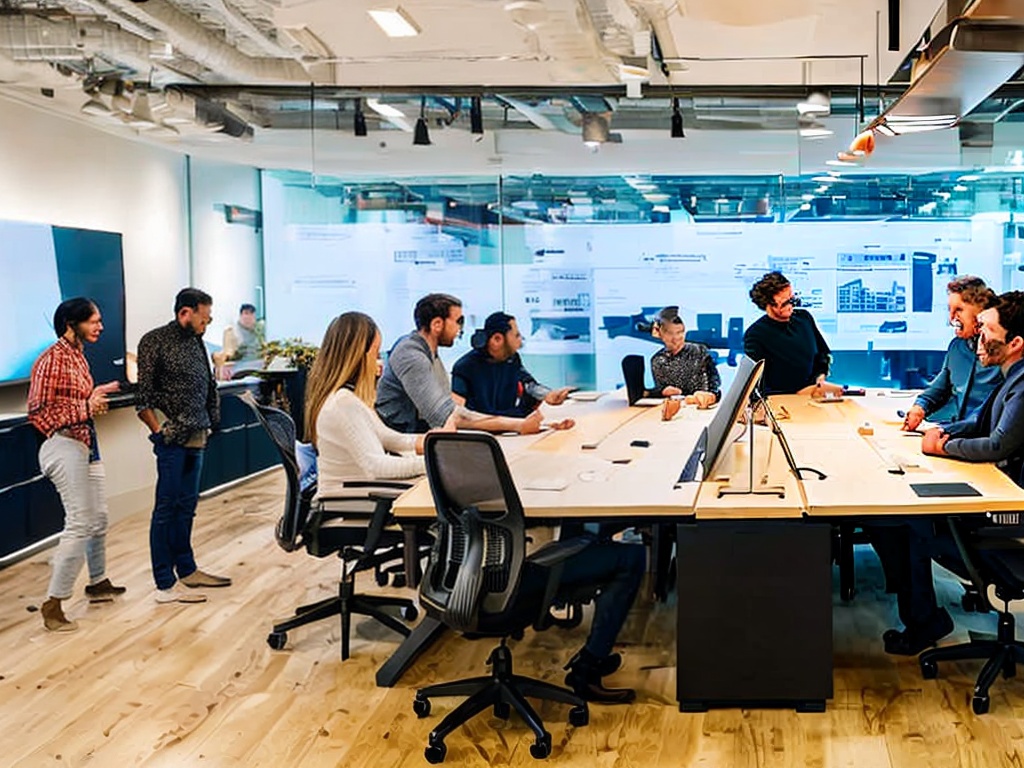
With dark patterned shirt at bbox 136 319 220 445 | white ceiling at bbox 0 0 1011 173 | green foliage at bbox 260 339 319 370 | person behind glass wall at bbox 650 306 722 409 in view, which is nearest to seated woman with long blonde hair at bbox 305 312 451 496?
dark patterned shirt at bbox 136 319 220 445

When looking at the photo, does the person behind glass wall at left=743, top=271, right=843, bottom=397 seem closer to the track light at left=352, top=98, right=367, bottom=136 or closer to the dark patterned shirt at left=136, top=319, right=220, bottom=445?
the dark patterned shirt at left=136, top=319, right=220, bottom=445

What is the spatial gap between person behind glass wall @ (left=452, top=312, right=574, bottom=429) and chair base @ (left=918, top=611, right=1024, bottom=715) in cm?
291

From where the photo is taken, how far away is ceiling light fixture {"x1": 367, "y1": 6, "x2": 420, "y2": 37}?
632 centimetres

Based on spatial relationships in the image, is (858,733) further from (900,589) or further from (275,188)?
(275,188)

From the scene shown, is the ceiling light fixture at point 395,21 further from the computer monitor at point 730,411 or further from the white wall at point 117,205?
the computer monitor at point 730,411

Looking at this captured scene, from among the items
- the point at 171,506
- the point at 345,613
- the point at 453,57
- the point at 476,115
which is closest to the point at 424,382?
the point at 345,613

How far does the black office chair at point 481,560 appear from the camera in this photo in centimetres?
371

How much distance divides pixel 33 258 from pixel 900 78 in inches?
252

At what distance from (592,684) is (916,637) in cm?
145

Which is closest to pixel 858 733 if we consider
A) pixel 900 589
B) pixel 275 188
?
pixel 900 589

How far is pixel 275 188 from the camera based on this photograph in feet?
34.8

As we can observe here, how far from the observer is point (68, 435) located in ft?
18.0

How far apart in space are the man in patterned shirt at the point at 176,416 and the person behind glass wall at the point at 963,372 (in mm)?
3603

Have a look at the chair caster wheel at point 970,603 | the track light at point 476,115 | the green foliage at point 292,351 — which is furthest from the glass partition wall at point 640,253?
the chair caster wheel at point 970,603
